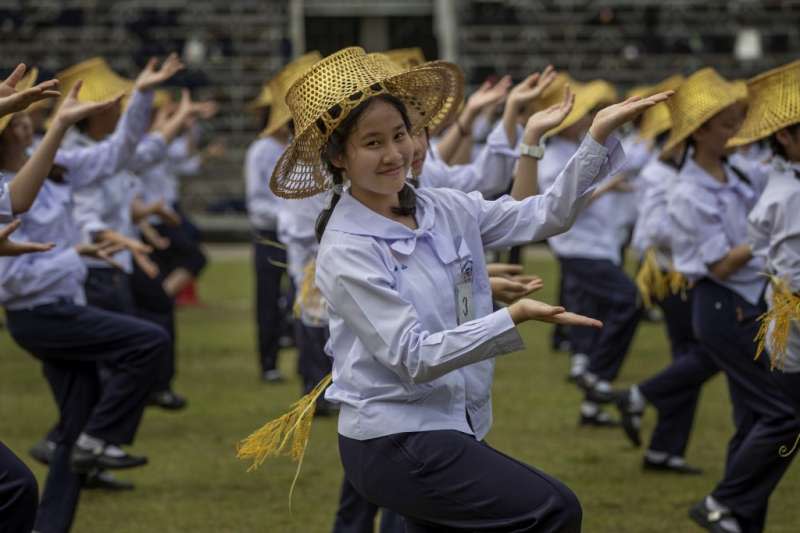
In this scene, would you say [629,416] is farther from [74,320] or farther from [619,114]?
[619,114]

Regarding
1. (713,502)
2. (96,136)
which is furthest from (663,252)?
(96,136)

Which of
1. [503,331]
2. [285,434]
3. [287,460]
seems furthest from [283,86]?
[503,331]

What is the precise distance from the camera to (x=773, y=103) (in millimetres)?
5328

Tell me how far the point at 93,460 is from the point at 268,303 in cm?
427

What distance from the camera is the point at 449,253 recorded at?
395 centimetres

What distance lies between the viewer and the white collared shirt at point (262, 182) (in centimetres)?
1002

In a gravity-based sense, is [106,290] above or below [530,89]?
below

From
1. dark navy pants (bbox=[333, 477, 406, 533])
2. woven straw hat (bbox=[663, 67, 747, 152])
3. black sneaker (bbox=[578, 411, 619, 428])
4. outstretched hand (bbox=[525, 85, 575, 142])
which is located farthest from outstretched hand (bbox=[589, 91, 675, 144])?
black sneaker (bbox=[578, 411, 619, 428])

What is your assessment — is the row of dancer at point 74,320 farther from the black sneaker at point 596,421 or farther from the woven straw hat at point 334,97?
the black sneaker at point 596,421

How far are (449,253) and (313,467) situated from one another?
12.2 feet

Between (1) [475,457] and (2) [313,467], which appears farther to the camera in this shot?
(2) [313,467]

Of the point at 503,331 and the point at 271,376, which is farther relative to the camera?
the point at 271,376

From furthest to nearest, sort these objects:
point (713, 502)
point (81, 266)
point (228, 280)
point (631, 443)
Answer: point (228, 280), point (631, 443), point (81, 266), point (713, 502)

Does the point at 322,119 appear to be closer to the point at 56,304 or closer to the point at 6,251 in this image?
the point at 6,251
